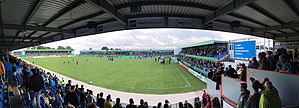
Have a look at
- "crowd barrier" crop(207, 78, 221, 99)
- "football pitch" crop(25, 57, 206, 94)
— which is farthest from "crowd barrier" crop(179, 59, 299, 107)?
"football pitch" crop(25, 57, 206, 94)

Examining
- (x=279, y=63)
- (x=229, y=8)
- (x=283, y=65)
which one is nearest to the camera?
(x=283, y=65)

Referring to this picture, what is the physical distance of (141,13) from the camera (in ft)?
30.9

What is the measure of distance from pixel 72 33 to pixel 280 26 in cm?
1716

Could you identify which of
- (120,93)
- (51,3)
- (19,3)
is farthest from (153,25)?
(120,93)

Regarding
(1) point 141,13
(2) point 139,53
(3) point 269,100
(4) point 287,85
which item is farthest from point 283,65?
(2) point 139,53

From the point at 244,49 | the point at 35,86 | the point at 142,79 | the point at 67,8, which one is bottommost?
the point at 142,79

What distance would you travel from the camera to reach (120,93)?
52.4ft

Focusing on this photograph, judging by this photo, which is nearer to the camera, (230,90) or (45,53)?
(230,90)

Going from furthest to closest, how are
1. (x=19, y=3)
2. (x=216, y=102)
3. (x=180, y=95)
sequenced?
(x=180, y=95)
(x=19, y=3)
(x=216, y=102)

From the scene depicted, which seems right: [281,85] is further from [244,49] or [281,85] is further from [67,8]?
[244,49]

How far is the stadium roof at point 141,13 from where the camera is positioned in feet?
23.7

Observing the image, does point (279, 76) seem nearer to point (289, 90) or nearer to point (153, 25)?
point (289, 90)

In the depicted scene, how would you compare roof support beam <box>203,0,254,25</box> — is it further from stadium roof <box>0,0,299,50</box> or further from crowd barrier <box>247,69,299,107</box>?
crowd barrier <box>247,69,299,107</box>

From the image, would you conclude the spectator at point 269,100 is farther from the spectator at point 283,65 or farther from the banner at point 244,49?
the banner at point 244,49
